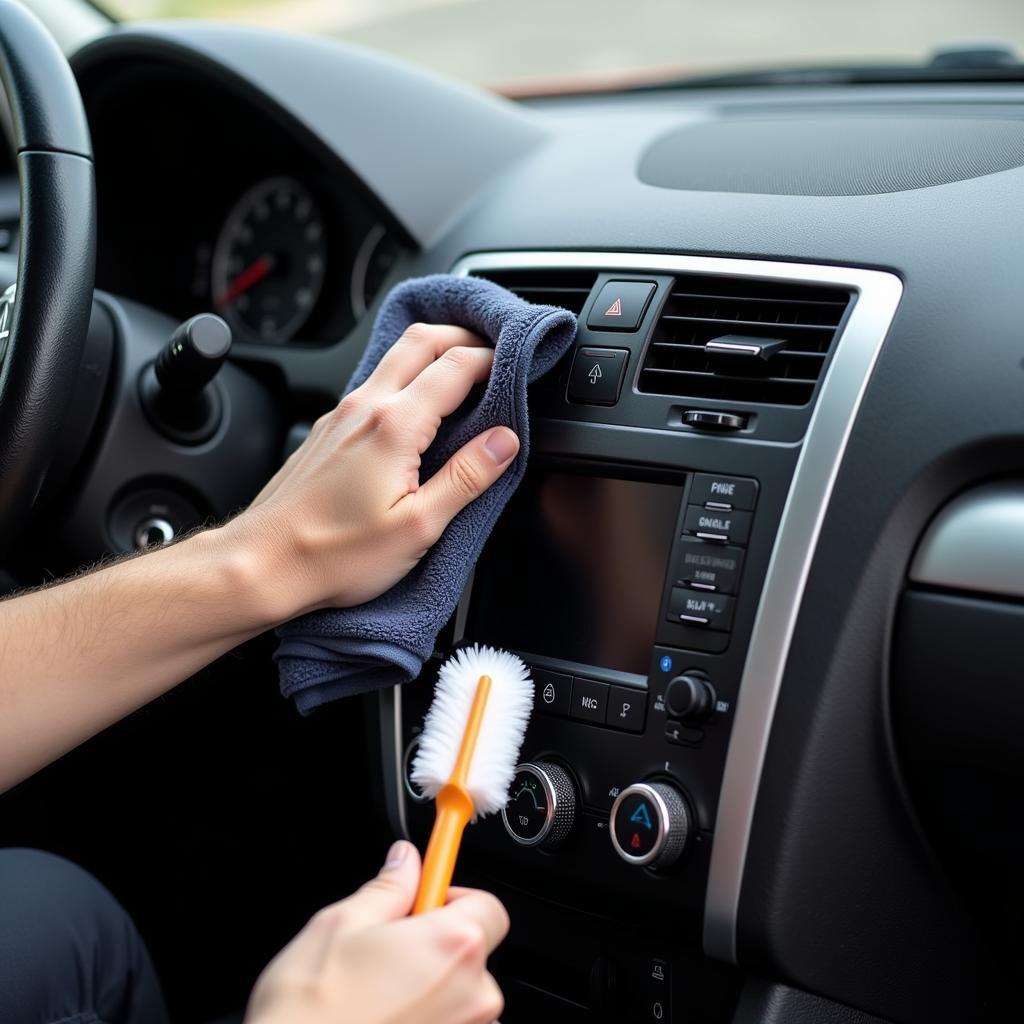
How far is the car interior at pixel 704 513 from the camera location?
0.91 m

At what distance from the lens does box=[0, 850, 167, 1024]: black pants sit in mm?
978

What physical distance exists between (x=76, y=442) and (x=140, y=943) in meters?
0.50

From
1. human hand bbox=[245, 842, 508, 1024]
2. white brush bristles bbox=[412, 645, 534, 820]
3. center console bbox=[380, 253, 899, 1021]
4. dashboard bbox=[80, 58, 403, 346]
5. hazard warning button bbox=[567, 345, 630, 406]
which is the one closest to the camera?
human hand bbox=[245, 842, 508, 1024]

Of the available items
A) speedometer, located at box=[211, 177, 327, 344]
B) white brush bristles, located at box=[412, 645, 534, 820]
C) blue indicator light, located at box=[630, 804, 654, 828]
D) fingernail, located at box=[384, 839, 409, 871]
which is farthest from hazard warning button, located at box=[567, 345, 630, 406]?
speedometer, located at box=[211, 177, 327, 344]

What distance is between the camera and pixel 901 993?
37.6 inches

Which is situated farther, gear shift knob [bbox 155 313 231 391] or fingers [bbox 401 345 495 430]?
gear shift knob [bbox 155 313 231 391]

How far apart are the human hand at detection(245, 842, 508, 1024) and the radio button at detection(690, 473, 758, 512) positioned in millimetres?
394

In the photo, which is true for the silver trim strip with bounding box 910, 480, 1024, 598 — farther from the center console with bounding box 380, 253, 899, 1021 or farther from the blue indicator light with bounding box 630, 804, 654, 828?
the blue indicator light with bounding box 630, 804, 654, 828

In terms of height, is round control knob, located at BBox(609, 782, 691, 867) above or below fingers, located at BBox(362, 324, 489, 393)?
below

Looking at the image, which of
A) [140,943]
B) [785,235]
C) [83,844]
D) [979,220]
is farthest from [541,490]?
[83,844]

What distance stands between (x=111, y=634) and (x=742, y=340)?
54cm

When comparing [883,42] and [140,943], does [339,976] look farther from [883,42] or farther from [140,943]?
[883,42]

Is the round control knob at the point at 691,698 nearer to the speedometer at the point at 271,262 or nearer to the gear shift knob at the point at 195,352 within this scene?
the gear shift knob at the point at 195,352

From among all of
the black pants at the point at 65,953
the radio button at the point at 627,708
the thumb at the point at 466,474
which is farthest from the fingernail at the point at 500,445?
the black pants at the point at 65,953
